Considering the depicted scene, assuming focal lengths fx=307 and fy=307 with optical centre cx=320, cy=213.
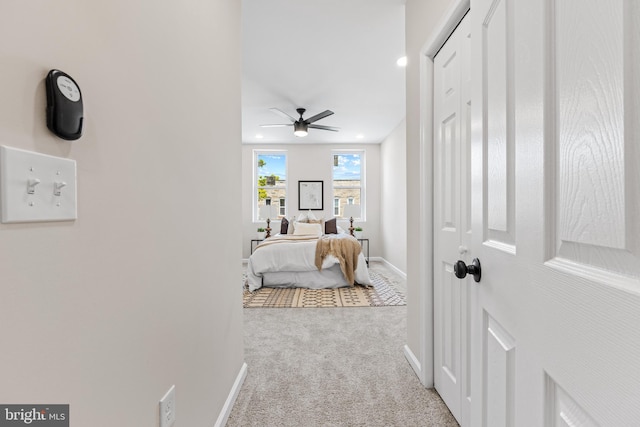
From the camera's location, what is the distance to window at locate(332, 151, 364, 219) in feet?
22.5

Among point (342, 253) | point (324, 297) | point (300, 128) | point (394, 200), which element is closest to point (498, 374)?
point (324, 297)

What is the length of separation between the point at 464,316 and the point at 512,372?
2.78ft

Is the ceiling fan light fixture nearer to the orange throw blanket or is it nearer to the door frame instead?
the orange throw blanket

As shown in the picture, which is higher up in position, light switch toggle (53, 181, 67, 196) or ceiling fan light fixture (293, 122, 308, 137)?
ceiling fan light fixture (293, 122, 308, 137)

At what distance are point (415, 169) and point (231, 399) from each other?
1.78 metres

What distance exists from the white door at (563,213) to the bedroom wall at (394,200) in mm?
4038

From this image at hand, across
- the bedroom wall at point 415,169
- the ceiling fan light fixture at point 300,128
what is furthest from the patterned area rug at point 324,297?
the ceiling fan light fixture at point 300,128

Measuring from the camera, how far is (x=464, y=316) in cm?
148

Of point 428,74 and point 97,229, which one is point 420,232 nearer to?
point 428,74

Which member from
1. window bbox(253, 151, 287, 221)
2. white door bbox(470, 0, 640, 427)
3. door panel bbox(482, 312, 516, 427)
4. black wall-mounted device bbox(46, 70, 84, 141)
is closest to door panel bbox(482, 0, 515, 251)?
white door bbox(470, 0, 640, 427)

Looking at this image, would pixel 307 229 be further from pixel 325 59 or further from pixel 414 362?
pixel 414 362

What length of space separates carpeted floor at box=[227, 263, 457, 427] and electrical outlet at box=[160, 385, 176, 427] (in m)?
0.67

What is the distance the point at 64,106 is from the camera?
0.59 metres

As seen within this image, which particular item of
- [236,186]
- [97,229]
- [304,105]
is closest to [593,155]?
[97,229]
